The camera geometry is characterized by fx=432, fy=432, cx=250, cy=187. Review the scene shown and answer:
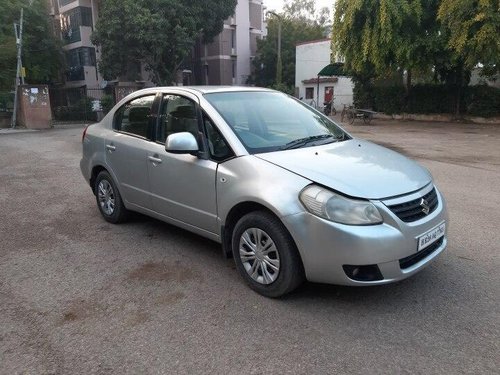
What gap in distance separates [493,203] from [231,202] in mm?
4429

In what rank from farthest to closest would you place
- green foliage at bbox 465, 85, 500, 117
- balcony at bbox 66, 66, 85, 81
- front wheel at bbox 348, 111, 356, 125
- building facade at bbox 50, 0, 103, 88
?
balcony at bbox 66, 66, 85, 81
building facade at bbox 50, 0, 103, 88
front wheel at bbox 348, 111, 356, 125
green foliage at bbox 465, 85, 500, 117

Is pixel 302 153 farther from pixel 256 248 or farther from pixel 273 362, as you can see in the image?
pixel 273 362

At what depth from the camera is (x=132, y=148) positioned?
4.64 meters

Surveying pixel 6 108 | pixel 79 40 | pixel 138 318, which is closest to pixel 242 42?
pixel 79 40

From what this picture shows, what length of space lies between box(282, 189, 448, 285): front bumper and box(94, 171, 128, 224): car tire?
2.66 metres

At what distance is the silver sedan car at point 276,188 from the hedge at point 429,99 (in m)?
18.7

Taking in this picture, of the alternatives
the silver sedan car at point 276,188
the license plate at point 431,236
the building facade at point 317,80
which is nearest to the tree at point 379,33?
the building facade at point 317,80

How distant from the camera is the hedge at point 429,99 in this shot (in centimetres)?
2003

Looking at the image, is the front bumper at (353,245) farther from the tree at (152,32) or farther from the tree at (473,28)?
the tree at (152,32)

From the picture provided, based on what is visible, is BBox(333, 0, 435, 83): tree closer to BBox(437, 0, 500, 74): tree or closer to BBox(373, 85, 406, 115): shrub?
BBox(437, 0, 500, 74): tree

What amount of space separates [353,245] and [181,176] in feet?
5.86

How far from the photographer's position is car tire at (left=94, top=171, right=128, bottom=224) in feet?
16.7

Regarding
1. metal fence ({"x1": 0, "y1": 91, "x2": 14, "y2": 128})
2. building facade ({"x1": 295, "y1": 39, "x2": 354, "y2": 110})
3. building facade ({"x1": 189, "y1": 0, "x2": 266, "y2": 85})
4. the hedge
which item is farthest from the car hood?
building facade ({"x1": 189, "y1": 0, "x2": 266, "y2": 85})

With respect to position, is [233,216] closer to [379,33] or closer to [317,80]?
[379,33]
